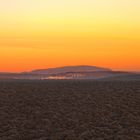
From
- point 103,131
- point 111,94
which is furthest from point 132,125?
point 111,94

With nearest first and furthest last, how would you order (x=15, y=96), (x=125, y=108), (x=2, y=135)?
1. (x=2, y=135)
2. (x=125, y=108)
3. (x=15, y=96)

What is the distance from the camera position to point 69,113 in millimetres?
41281

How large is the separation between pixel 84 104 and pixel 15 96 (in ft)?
27.9

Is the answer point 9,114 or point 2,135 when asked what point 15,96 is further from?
point 2,135

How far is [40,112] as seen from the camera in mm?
42125

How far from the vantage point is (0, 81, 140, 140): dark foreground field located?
34469 mm

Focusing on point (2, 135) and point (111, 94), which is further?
point (111, 94)

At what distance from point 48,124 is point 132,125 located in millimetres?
6437

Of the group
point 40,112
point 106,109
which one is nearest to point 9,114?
point 40,112

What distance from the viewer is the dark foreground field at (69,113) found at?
113ft

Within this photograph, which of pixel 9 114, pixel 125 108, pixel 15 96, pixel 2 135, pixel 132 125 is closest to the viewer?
pixel 2 135

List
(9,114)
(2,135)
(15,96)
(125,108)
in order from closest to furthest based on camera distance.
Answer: (2,135) < (9,114) < (125,108) < (15,96)

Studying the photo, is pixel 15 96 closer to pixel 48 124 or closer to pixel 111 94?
pixel 111 94

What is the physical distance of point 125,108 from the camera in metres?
44.2
